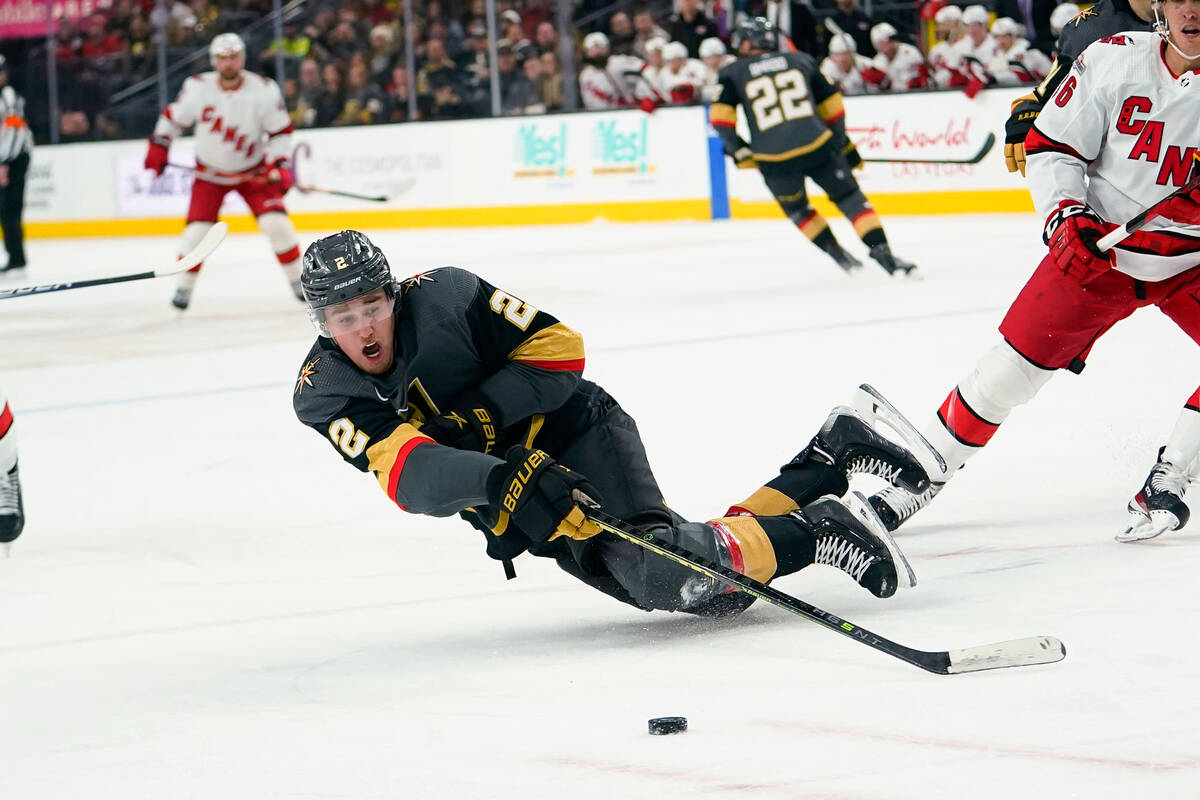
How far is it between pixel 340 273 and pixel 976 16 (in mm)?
8724

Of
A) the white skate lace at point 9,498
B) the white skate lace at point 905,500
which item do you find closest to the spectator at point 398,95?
the white skate lace at point 9,498

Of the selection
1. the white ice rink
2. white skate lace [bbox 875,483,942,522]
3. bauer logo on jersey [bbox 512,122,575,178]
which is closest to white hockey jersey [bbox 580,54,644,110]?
bauer logo on jersey [bbox 512,122,575,178]

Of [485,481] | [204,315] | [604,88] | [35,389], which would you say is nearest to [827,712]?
[485,481]

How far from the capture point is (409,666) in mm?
2646

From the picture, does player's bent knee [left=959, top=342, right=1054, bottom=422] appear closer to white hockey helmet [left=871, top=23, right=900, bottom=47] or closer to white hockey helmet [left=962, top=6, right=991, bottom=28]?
white hockey helmet [left=962, top=6, right=991, bottom=28]

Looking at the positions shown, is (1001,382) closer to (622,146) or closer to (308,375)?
(308,375)

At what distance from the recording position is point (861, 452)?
297cm

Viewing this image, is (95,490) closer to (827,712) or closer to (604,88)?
(827,712)

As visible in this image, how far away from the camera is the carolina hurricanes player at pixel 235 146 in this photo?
841 centimetres

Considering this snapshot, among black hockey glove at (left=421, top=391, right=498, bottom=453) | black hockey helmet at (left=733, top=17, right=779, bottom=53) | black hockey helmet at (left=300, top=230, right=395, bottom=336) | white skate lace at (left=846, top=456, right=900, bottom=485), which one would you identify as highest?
black hockey helmet at (left=733, top=17, right=779, bottom=53)

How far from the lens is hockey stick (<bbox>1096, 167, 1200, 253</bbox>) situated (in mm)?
2895

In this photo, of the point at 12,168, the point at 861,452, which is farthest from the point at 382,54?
the point at 861,452

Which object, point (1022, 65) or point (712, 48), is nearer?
point (1022, 65)

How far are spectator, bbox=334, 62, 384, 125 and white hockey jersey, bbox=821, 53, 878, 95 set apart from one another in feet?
13.4
